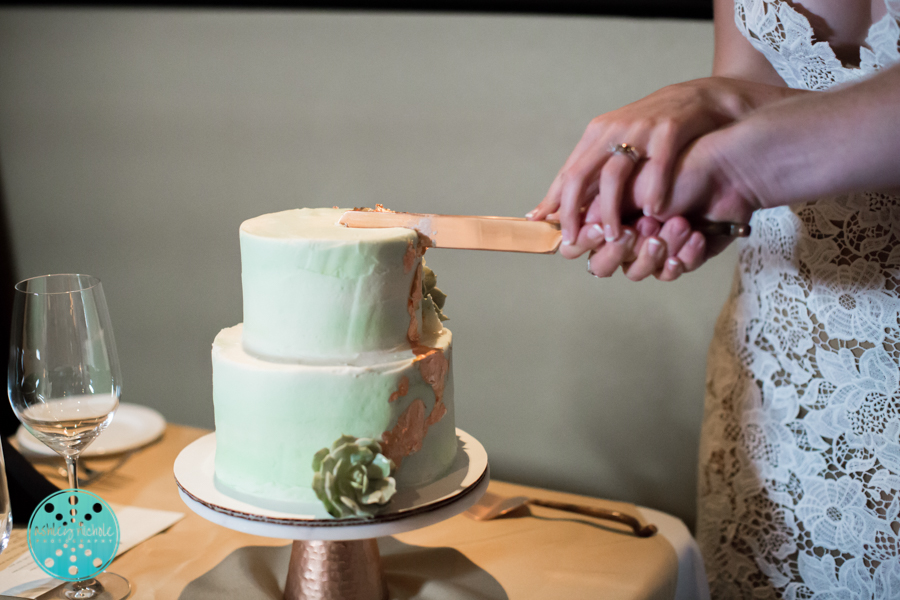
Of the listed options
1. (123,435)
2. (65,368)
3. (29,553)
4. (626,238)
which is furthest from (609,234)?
(123,435)

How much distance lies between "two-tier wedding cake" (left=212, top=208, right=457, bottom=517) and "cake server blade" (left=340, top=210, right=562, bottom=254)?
25 mm

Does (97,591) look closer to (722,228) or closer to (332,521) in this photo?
(332,521)

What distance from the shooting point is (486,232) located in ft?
2.93

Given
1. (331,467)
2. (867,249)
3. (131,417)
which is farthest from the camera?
(131,417)

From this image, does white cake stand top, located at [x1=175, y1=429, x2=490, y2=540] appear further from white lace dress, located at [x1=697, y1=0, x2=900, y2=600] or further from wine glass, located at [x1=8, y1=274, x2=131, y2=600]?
white lace dress, located at [x1=697, y1=0, x2=900, y2=600]

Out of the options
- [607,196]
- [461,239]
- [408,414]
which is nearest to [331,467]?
[408,414]

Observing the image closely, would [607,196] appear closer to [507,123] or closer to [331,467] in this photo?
[331,467]

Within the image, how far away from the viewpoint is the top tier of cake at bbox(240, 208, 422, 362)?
0.87 meters

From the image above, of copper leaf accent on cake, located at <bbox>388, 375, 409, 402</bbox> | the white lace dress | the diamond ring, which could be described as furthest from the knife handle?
copper leaf accent on cake, located at <bbox>388, 375, 409, 402</bbox>

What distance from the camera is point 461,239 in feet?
2.98

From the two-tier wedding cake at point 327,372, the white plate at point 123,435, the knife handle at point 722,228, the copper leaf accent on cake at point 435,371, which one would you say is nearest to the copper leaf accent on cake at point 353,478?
the two-tier wedding cake at point 327,372

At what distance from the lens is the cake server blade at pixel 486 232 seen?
35.0 inches

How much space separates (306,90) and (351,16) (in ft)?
0.76

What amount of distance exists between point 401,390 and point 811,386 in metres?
0.61
